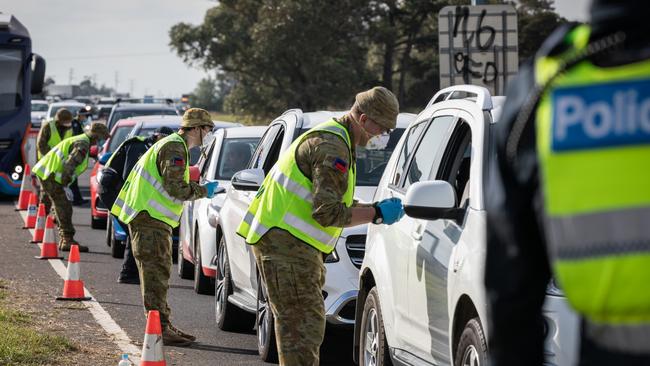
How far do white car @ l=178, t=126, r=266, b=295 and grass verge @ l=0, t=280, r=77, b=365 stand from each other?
6.51ft

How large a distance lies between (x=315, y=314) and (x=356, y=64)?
178ft

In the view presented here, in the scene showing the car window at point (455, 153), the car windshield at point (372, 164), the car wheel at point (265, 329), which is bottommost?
the car wheel at point (265, 329)

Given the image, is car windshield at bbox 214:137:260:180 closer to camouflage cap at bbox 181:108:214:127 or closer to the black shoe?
the black shoe

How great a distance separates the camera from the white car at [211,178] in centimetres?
1225

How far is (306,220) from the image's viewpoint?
20.9 ft

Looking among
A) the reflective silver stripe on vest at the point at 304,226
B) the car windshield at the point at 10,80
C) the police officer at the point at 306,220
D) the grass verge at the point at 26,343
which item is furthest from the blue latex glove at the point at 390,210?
the car windshield at the point at 10,80

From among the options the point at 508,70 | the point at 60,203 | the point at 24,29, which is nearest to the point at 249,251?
the point at 508,70

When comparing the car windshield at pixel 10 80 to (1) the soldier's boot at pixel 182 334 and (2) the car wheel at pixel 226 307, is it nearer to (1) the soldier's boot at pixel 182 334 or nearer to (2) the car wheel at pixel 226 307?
(2) the car wheel at pixel 226 307

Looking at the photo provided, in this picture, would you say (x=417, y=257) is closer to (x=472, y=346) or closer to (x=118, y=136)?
(x=472, y=346)

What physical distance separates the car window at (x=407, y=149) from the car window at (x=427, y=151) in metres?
0.11

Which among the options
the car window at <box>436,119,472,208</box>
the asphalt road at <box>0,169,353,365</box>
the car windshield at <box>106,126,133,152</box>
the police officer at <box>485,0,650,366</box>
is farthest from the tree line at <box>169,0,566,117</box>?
the police officer at <box>485,0,650,366</box>

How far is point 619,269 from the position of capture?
240 centimetres

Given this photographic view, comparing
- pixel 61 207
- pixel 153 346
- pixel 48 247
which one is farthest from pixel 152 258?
pixel 61 207

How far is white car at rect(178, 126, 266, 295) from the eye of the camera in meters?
12.2
